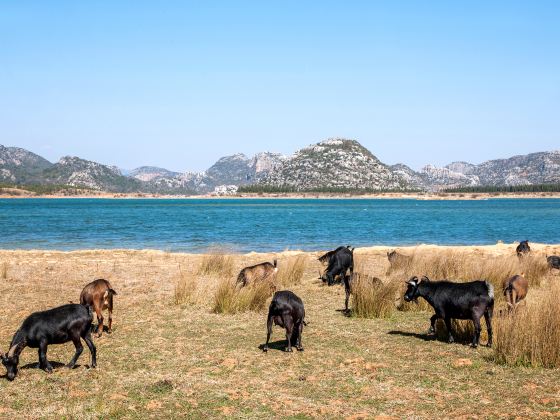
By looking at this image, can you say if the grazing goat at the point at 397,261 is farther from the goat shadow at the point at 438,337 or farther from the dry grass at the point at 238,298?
the goat shadow at the point at 438,337

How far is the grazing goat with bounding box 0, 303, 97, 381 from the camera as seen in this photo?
10.2 metres

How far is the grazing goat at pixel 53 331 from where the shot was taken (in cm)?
1025

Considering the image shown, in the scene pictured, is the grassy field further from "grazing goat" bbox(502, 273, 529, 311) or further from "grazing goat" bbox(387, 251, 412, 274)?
"grazing goat" bbox(387, 251, 412, 274)

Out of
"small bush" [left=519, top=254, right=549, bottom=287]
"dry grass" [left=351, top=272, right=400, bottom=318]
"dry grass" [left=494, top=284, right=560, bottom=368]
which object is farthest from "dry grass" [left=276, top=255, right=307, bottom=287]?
"dry grass" [left=494, top=284, right=560, bottom=368]

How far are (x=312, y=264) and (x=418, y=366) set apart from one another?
17.3 metres

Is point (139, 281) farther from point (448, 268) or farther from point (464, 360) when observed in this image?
point (464, 360)

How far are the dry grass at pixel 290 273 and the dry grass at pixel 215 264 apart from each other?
3.07 meters

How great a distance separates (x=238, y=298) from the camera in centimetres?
1590

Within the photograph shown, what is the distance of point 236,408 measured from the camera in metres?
8.35

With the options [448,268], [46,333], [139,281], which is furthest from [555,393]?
[139,281]

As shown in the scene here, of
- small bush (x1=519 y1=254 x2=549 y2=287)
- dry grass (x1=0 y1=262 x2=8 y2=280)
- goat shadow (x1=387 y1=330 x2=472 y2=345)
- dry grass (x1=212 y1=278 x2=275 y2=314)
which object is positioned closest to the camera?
goat shadow (x1=387 y1=330 x2=472 y2=345)

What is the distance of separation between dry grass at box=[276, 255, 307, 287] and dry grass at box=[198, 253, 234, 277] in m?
3.07

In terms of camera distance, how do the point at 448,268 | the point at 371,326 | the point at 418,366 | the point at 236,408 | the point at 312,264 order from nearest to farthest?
the point at 236,408
the point at 418,366
the point at 371,326
the point at 448,268
the point at 312,264

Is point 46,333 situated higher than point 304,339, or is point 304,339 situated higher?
point 46,333
